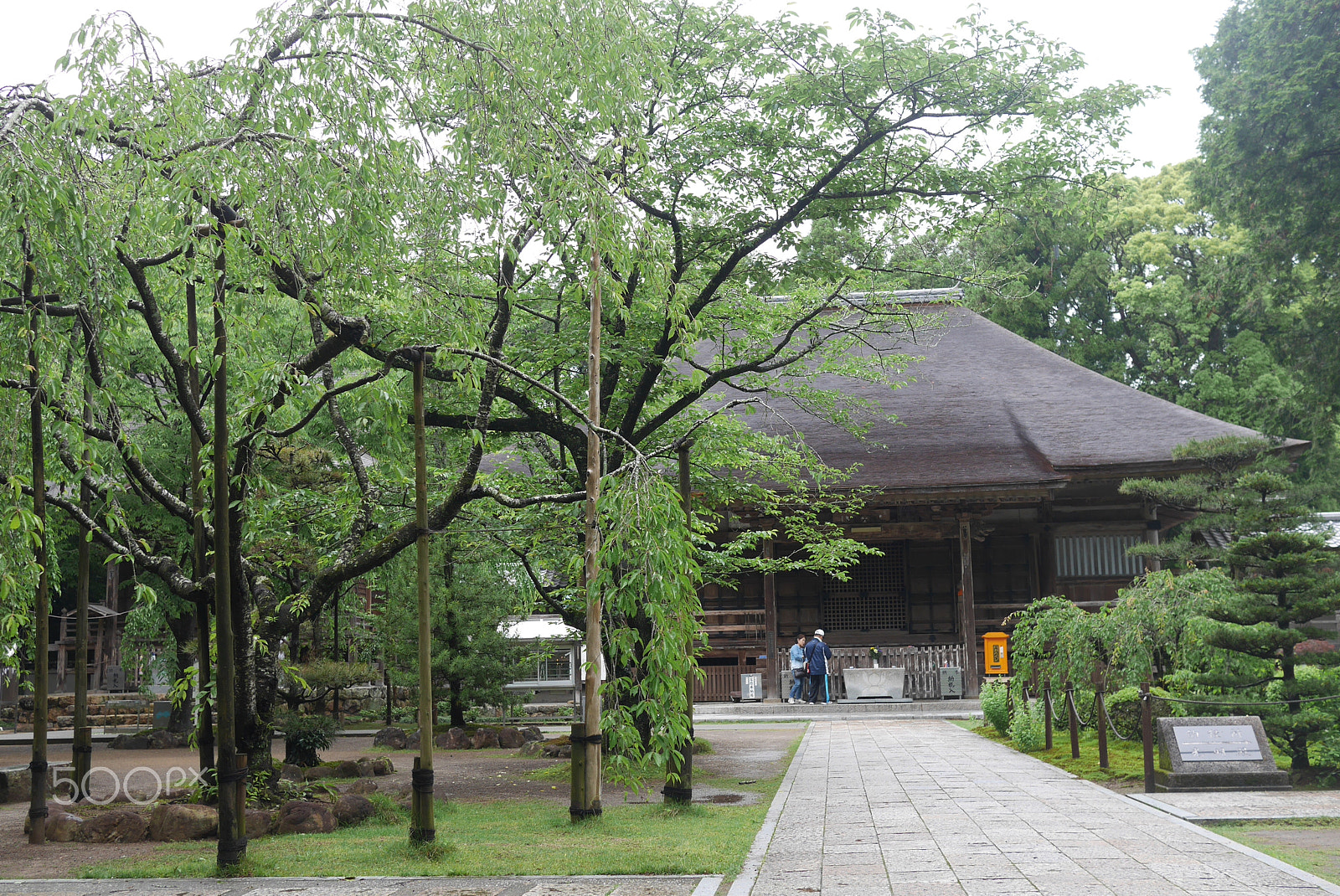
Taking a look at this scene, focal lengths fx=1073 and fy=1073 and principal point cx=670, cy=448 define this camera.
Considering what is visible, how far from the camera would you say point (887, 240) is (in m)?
14.1

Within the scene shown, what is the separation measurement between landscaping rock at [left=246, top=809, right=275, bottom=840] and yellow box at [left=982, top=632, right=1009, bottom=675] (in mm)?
17560

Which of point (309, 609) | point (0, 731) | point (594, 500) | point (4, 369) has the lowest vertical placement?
point (0, 731)

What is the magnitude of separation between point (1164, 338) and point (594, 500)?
30.3 meters

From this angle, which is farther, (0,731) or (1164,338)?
(1164,338)

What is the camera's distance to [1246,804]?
953 centimetres

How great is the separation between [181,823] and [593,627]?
3.79 metres

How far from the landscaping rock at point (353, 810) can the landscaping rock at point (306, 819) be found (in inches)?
4.4

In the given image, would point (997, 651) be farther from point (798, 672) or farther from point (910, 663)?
point (798, 672)

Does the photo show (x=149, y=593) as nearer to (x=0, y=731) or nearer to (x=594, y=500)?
(x=594, y=500)

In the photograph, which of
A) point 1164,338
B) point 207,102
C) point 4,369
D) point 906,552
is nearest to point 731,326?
point 207,102

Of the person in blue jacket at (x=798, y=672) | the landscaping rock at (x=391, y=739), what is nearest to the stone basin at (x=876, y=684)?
the person in blue jacket at (x=798, y=672)

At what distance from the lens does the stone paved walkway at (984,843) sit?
21.2 ft

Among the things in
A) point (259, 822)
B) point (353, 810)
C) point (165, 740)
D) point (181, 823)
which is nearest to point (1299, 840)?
point (353, 810)

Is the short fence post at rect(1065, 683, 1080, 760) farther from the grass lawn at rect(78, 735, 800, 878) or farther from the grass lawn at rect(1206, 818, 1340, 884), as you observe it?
the grass lawn at rect(78, 735, 800, 878)
